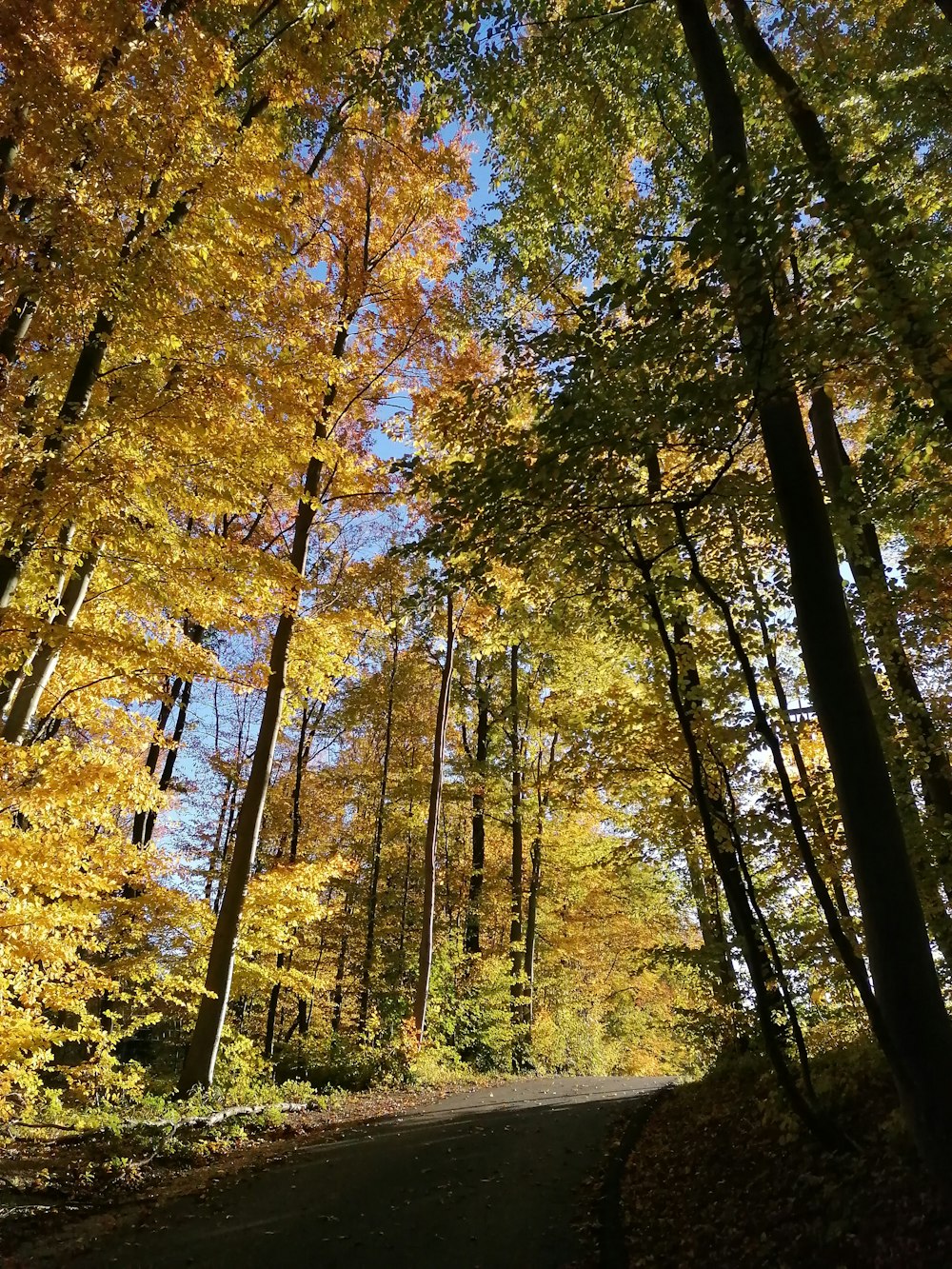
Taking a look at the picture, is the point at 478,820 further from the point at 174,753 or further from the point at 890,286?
the point at 890,286

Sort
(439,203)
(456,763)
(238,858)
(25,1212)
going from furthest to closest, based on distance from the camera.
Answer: (456,763) → (439,203) → (238,858) → (25,1212)

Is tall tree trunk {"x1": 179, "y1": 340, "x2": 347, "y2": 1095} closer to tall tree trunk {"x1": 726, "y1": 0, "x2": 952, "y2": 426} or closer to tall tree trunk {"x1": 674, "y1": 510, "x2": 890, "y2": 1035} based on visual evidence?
tall tree trunk {"x1": 674, "y1": 510, "x2": 890, "y2": 1035}

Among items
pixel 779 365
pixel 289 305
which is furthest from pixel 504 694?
pixel 779 365

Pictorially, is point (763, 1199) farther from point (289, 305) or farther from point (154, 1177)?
point (289, 305)

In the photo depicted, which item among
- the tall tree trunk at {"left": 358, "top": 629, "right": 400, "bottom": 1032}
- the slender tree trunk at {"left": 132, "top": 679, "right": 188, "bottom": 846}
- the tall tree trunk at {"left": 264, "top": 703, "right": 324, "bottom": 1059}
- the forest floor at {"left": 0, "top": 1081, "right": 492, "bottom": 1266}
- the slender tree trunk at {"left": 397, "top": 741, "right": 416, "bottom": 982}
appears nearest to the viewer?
the forest floor at {"left": 0, "top": 1081, "right": 492, "bottom": 1266}

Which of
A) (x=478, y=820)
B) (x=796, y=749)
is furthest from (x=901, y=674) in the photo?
(x=478, y=820)

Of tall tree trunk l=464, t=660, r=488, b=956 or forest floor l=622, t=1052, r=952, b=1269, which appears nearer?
forest floor l=622, t=1052, r=952, b=1269

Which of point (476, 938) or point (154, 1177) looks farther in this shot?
point (476, 938)

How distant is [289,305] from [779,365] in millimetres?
6497

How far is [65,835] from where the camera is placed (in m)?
6.00

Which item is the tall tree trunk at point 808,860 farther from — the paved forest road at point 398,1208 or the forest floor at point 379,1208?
the paved forest road at point 398,1208

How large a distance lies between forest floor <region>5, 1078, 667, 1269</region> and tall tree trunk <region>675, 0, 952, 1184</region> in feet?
7.31

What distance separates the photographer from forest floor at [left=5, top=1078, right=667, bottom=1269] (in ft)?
14.6

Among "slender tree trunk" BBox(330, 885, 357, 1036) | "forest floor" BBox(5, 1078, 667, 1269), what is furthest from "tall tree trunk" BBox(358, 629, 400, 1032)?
"forest floor" BBox(5, 1078, 667, 1269)
